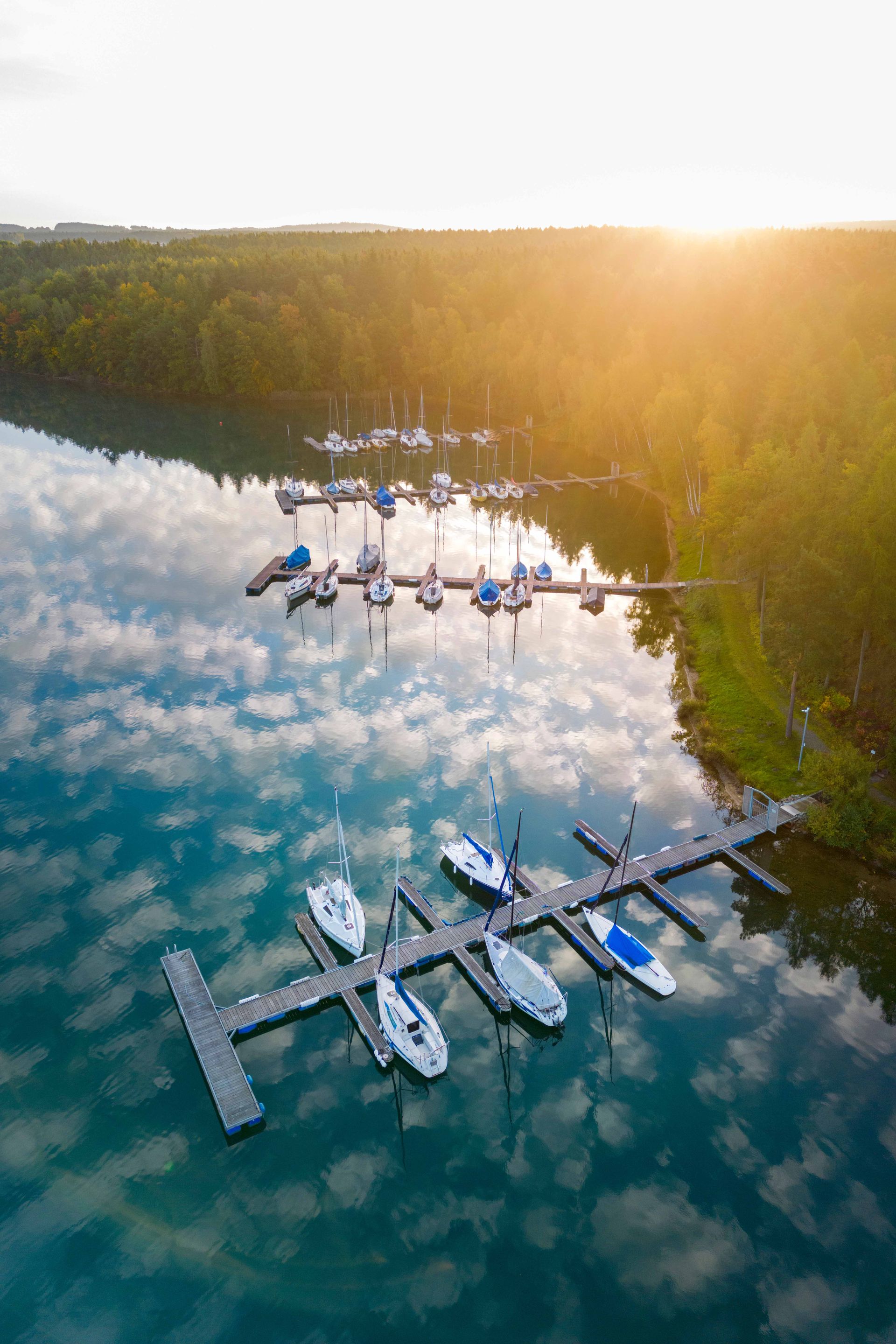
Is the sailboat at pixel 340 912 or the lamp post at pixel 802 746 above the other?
the lamp post at pixel 802 746

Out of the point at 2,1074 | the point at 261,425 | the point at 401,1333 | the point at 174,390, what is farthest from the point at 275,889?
the point at 174,390

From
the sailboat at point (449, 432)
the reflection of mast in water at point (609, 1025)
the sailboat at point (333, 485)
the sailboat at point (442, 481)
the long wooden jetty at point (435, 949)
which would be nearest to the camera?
the long wooden jetty at point (435, 949)

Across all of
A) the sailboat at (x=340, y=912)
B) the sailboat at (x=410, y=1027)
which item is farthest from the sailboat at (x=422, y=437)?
the sailboat at (x=410, y=1027)

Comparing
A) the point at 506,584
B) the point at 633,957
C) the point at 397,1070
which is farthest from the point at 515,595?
the point at 397,1070

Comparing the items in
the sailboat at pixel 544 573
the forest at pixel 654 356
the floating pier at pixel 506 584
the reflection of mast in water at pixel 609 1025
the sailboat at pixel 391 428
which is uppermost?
the forest at pixel 654 356

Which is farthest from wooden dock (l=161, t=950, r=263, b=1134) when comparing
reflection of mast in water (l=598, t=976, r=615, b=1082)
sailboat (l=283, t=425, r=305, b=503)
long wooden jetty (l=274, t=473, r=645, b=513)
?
sailboat (l=283, t=425, r=305, b=503)

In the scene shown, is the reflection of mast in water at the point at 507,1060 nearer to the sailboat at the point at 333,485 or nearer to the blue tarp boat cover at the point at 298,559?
the blue tarp boat cover at the point at 298,559

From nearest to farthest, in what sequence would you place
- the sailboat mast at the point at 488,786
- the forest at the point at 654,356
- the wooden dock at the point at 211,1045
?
the wooden dock at the point at 211,1045 → the sailboat mast at the point at 488,786 → the forest at the point at 654,356

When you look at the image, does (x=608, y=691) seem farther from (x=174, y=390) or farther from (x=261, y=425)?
(x=174, y=390)
